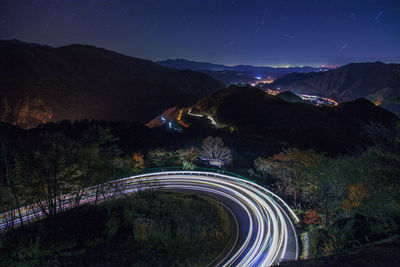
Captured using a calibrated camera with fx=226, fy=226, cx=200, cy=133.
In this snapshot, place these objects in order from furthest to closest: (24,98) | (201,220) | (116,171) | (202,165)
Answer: (24,98), (202,165), (116,171), (201,220)

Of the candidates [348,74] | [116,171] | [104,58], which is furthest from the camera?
[348,74]

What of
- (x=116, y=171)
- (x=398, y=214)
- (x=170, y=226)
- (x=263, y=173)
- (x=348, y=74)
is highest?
(x=348, y=74)

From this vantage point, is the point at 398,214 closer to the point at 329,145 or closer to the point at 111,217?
the point at 111,217

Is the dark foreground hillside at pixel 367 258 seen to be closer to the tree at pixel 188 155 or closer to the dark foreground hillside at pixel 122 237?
the dark foreground hillside at pixel 122 237

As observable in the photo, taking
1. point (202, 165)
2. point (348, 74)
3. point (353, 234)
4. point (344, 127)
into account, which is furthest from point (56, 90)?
point (348, 74)

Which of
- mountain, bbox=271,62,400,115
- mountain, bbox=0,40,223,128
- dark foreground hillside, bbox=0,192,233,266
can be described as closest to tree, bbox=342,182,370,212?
dark foreground hillside, bbox=0,192,233,266

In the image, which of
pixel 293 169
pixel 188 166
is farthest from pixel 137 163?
pixel 293 169
